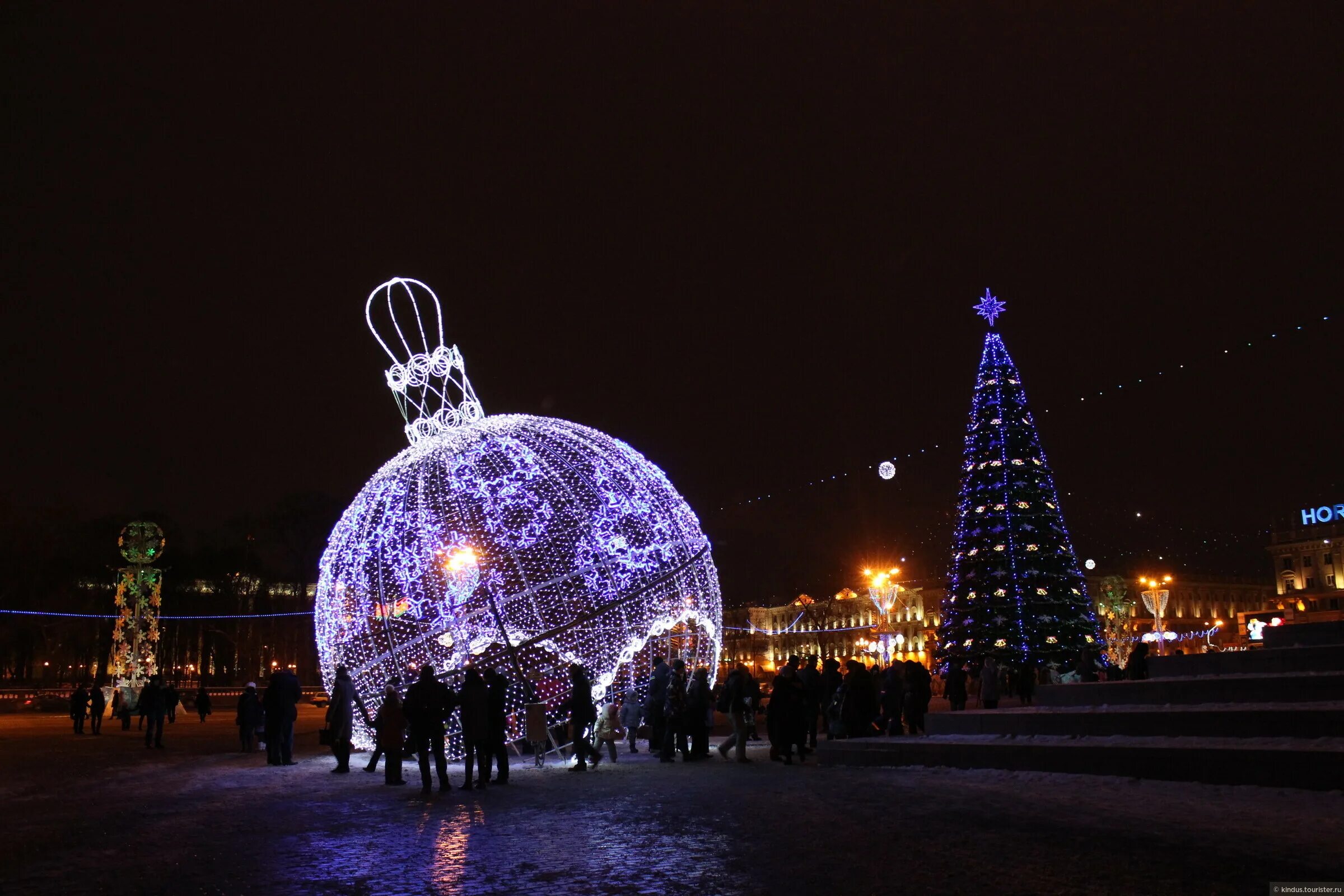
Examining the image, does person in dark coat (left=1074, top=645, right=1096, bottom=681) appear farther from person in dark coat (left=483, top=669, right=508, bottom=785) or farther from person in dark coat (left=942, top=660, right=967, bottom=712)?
person in dark coat (left=483, top=669, right=508, bottom=785)

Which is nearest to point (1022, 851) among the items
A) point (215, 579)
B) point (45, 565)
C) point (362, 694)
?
point (362, 694)

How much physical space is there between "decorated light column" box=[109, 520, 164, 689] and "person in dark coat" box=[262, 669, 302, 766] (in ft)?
72.9

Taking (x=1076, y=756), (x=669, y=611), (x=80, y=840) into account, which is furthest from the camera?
(x=669, y=611)

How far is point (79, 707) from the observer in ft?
81.0

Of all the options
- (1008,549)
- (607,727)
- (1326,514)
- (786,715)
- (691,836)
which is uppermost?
(1326,514)

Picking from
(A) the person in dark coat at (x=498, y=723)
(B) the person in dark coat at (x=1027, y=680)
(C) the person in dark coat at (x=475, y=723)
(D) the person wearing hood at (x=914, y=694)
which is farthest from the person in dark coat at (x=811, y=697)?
(B) the person in dark coat at (x=1027, y=680)

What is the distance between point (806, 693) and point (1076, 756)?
458 centimetres

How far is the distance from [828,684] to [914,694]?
158 centimetres

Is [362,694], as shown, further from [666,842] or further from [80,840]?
Answer: [666,842]

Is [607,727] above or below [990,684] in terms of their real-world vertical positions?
below

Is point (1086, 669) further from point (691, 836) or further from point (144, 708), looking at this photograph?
point (144, 708)

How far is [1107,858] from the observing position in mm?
6648

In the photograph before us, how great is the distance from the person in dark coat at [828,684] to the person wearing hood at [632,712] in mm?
2883

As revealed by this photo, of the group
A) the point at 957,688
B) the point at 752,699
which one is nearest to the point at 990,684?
the point at 957,688
